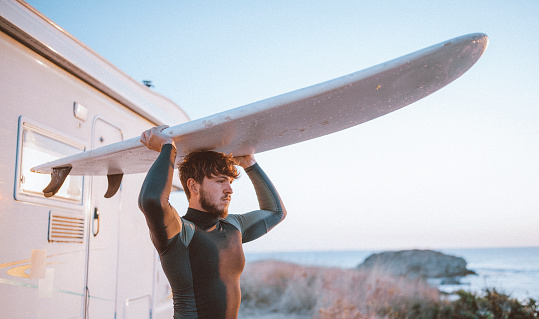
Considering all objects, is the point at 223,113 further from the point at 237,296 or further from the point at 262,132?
the point at 237,296

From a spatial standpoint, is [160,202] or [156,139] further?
[156,139]

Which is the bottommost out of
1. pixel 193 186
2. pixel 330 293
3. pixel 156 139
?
pixel 330 293

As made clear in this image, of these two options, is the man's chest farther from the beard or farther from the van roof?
the van roof

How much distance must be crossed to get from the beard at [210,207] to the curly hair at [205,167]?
0.29ft

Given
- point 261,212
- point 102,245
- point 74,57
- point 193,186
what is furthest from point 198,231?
point 74,57

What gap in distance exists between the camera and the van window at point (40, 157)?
2594mm

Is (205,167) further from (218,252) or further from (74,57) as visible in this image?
(74,57)

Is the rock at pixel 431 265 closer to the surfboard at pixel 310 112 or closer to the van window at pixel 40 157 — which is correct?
the van window at pixel 40 157

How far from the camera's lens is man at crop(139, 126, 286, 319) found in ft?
6.45

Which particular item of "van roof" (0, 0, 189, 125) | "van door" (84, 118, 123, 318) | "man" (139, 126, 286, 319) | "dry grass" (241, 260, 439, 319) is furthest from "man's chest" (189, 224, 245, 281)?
"dry grass" (241, 260, 439, 319)

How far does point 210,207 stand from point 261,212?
50 cm

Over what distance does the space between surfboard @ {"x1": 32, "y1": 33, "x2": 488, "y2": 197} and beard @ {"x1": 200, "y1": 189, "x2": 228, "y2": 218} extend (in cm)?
31

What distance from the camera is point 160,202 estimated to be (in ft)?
6.18

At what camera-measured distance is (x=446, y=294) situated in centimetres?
961
